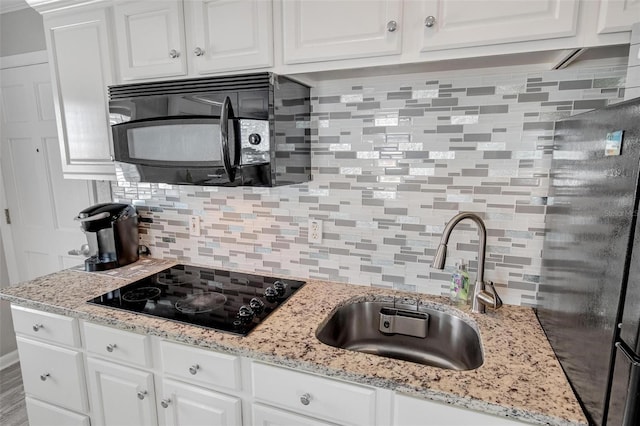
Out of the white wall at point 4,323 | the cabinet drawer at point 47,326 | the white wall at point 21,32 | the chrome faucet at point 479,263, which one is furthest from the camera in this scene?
the white wall at point 4,323

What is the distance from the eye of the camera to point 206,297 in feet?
5.03

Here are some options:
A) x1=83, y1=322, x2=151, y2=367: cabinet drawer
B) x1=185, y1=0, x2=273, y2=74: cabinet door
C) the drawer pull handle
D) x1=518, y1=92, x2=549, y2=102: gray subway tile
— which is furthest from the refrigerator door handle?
x1=83, y1=322, x2=151, y2=367: cabinet drawer

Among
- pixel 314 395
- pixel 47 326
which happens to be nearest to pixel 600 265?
pixel 314 395

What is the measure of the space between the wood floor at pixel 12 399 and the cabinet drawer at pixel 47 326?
3.48 ft

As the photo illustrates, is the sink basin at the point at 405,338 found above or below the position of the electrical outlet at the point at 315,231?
below

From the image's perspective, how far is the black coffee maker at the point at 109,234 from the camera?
1.76 m

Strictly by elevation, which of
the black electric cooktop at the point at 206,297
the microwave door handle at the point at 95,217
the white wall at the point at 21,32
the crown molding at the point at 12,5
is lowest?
the black electric cooktop at the point at 206,297

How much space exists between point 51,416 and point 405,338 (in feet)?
5.38

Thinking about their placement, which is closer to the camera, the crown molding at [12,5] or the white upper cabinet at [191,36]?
the white upper cabinet at [191,36]

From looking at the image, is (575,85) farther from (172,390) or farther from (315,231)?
(172,390)

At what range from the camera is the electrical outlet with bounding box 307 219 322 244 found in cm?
164

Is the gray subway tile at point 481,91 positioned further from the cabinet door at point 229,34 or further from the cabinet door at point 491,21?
the cabinet door at point 229,34

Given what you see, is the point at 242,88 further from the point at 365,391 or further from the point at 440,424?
the point at 440,424

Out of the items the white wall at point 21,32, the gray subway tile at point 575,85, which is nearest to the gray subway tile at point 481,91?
the gray subway tile at point 575,85
